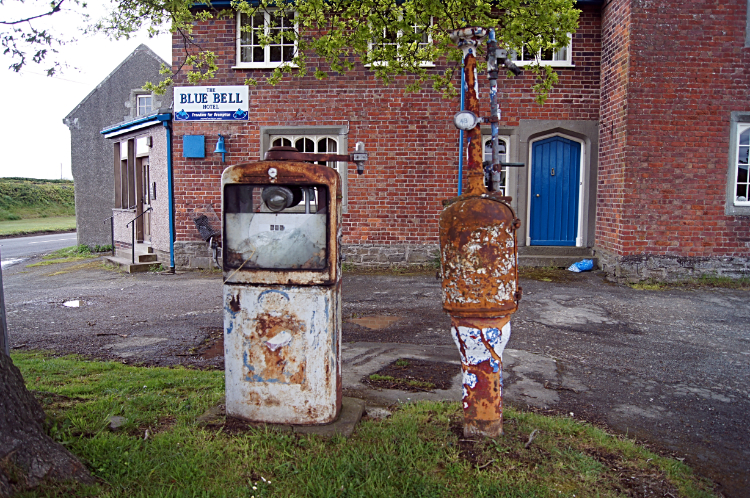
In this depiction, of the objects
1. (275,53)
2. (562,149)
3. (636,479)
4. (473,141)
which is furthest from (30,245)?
(636,479)

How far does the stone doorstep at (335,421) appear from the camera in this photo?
11.9 feet

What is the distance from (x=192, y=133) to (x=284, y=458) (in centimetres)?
993

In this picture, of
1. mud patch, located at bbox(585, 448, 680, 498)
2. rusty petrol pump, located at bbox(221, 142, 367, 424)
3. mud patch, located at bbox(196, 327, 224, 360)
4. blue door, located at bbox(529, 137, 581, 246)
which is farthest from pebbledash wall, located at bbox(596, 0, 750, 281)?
rusty petrol pump, located at bbox(221, 142, 367, 424)

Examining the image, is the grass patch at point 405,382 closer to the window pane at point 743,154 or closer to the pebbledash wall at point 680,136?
the pebbledash wall at point 680,136

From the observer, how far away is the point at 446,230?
3381mm

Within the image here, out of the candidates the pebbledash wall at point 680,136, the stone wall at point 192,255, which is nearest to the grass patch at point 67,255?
the stone wall at point 192,255

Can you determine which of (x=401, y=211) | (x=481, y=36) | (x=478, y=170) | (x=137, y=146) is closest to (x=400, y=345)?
(x=478, y=170)

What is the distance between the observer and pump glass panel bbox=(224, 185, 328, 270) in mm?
3674

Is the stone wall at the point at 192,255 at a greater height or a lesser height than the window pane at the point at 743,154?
lesser

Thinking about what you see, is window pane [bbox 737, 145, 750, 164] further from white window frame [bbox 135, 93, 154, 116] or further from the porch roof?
white window frame [bbox 135, 93, 154, 116]

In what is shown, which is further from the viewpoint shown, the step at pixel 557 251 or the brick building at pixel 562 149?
the step at pixel 557 251

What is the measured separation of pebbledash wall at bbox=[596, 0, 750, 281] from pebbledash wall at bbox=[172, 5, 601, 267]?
135 cm

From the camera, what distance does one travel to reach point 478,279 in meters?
3.29

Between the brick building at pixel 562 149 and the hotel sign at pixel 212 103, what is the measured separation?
0.14 meters
